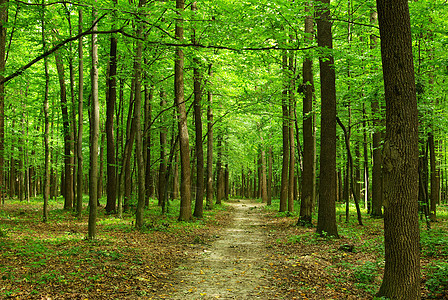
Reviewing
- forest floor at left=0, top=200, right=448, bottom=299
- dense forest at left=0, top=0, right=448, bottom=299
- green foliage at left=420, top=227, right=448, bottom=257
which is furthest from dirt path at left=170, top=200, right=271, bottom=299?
green foliage at left=420, top=227, right=448, bottom=257

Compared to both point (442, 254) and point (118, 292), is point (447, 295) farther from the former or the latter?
point (118, 292)

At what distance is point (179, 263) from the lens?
7.91 metres

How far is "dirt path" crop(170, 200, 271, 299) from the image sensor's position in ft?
18.5

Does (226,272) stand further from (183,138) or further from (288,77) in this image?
(288,77)

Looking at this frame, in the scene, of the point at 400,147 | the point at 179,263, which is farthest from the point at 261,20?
the point at 179,263

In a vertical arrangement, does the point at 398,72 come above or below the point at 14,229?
above

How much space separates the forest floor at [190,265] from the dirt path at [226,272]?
0.02 m

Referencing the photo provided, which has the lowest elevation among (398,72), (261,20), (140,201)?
(140,201)

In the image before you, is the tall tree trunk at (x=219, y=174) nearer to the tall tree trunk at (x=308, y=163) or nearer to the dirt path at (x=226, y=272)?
the tall tree trunk at (x=308, y=163)

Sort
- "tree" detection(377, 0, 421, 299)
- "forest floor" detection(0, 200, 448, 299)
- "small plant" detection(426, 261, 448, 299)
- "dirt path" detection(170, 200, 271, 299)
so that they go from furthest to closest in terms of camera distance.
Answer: "dirt path" detection(170, 200, 271, 299), "forest floor" detection(0, 200, 448, 299), "small plant" detection(426, 261, 448, 299), "tree" detection(377, 0, 421, 299)

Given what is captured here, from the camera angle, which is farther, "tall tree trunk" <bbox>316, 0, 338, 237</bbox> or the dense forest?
"tall tree trunk" <bbox>316, 0, 338, 237</bbox>

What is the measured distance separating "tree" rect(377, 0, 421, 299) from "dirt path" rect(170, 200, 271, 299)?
7.51 feet

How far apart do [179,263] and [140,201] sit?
13.9ft

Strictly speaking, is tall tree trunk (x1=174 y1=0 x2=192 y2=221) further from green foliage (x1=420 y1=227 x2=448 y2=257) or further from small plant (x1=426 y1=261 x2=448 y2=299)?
small plant (x1=426 y1=261 x2=448 y2=299)
